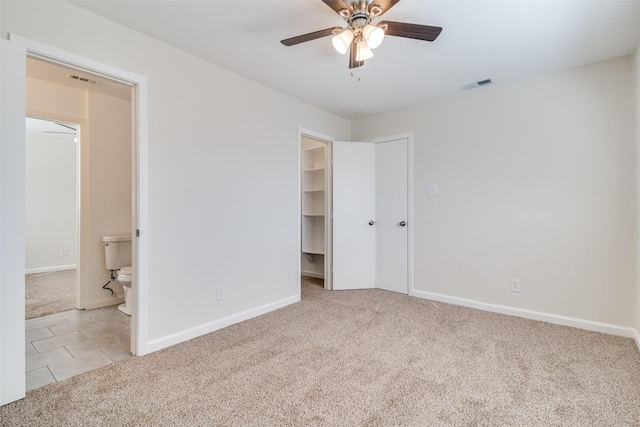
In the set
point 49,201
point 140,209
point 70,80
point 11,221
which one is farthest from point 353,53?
point 49,201

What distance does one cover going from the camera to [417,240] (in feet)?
12.2

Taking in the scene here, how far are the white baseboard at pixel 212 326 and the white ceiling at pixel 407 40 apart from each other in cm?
229

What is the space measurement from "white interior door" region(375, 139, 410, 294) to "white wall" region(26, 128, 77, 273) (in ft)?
17.9

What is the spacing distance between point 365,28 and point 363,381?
7.07 ft

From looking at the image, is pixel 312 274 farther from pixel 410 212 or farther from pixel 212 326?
pixel 212 326

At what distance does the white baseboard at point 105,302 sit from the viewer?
3.30 metres

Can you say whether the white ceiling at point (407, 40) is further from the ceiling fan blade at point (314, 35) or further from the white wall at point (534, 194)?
the white wall at point (534, 194)

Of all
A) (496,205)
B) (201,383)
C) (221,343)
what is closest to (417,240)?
(496,205)

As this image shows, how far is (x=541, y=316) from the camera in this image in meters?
2.89

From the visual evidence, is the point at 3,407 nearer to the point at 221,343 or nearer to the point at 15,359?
the point at 15,359

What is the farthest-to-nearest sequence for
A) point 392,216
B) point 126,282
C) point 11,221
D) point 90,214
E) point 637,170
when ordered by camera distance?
1. point 392,216
2. point 90,214
3. point 126,282
4. point 637,170
5. point 11,221

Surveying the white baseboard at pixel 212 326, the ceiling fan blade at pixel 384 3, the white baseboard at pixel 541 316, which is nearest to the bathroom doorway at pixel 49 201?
the white baseboard at pixel 212 326

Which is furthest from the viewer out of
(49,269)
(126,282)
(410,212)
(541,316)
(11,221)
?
(49,269)

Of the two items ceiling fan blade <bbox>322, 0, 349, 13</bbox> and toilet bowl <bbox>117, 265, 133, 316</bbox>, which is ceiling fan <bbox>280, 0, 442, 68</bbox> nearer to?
ceiling fan blade <bbox>322, 0, 349, 13</bbox>
